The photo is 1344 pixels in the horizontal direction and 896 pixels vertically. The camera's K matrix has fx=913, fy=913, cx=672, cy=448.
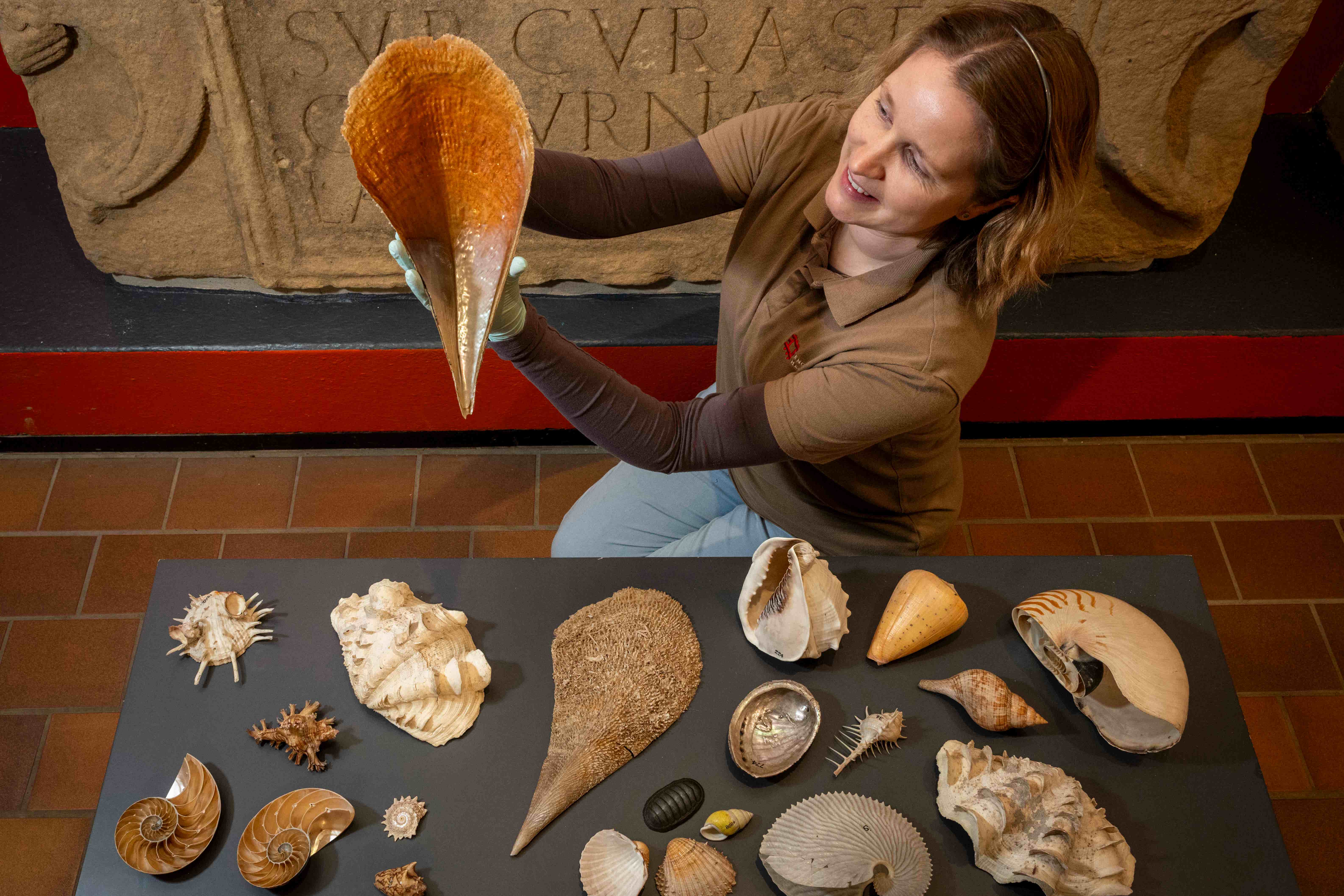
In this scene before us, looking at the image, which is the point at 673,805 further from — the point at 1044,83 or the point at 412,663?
the point at 1044,83

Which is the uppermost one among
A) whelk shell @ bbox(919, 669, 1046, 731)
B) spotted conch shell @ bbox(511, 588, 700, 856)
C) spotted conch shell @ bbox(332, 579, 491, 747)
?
spotted conch shell @ bbox(332, 579, 491, 747)

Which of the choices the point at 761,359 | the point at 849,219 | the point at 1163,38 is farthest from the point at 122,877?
the point at 1163,38

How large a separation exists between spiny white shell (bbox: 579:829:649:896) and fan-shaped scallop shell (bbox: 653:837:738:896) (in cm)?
3

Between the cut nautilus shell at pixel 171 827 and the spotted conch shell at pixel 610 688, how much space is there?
0.43 meters

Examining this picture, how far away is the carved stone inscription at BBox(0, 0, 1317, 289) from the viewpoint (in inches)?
78.8

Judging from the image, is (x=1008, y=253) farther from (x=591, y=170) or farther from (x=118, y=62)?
(x=118, y=62)

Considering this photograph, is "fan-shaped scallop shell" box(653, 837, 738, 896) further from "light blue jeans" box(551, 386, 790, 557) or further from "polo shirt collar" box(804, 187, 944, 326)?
"polo shirt collar" box(804, 187, 944, 326)

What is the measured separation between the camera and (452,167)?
44.3 inches

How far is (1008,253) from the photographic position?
127cm

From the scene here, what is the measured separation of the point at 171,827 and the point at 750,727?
81 cm

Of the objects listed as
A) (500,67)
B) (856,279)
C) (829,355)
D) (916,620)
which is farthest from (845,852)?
(500,67)

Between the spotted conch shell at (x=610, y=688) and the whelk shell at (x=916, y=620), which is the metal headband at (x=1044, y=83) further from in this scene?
the spotted conch shell at (x=610, y=688)

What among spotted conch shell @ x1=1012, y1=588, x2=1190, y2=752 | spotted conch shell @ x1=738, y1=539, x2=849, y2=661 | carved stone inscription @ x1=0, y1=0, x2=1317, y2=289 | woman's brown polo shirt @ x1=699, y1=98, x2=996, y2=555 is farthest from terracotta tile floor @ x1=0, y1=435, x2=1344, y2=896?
spotted conch shell @ x1=738, y1=539, x2=849, y2=661

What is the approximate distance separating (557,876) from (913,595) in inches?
26.4
